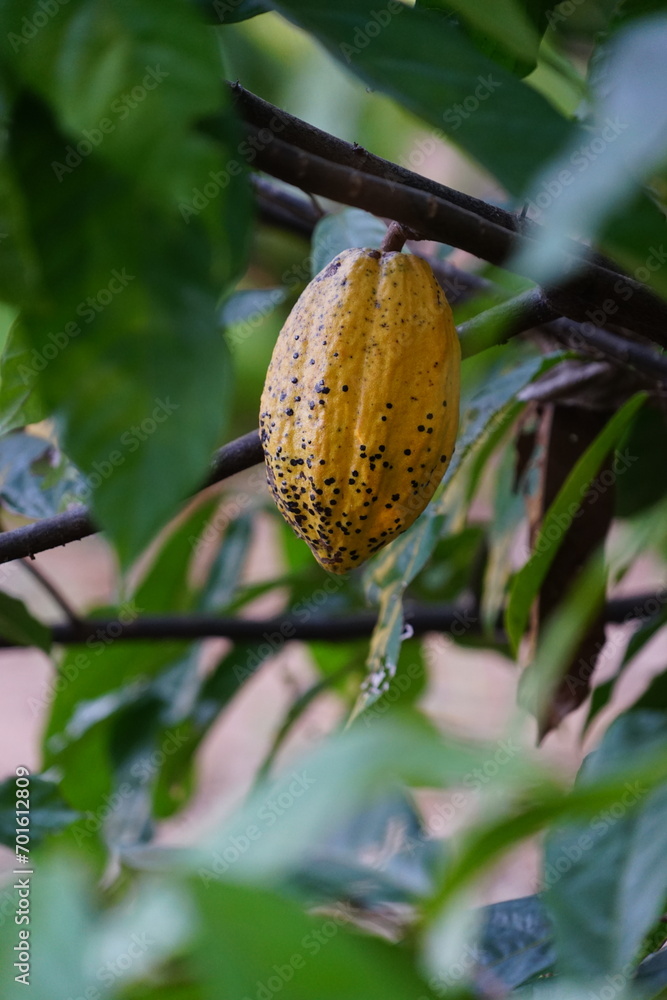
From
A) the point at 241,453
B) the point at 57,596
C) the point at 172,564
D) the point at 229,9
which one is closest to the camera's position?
the point at 229,9

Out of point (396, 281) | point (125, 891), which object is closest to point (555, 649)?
point (396, 281)

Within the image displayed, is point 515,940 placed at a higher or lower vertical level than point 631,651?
lower

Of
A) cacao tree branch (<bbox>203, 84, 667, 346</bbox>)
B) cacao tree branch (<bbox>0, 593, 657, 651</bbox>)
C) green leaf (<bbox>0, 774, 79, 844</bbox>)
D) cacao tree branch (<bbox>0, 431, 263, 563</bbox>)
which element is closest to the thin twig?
cacao tree branch (<bbox>0, 593, 657, 651</bbox>)

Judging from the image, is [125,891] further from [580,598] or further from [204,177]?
[204,177]

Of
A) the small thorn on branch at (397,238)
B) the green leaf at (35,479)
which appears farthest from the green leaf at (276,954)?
the green leaf at (35,479)

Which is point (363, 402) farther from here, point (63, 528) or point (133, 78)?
point (133, 78)

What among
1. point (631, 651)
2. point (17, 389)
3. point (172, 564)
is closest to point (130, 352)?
point (17, 389)

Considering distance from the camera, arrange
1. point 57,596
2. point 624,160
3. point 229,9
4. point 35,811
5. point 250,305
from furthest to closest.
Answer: point 57,596 < point 250,305 < point 35,811 < point 229,9 < point 624,160

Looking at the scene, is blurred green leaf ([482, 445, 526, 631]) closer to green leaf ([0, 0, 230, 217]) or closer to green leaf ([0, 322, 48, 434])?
green leaf ([0, 322, 48, 434])
